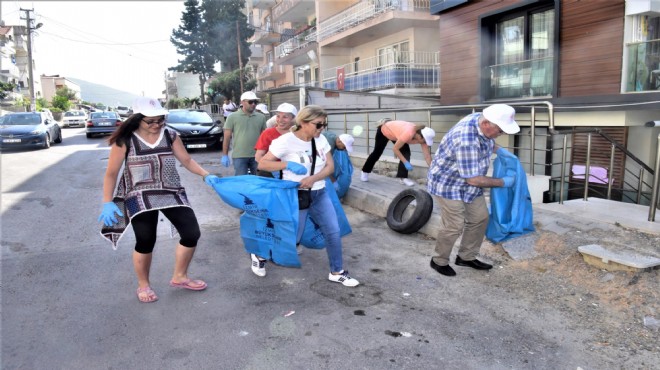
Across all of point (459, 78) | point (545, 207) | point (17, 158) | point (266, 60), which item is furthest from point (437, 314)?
point (266, 60)

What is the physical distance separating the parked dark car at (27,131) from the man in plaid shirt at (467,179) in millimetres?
15142

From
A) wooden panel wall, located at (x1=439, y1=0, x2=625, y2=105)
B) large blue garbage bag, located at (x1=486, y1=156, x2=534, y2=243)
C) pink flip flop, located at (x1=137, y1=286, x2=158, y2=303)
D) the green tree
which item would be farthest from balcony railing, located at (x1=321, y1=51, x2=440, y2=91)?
the green tree

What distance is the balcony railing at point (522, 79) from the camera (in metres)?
11.0

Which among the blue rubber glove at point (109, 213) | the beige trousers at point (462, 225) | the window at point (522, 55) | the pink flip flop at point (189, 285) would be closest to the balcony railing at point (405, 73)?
the window at point (522, 55)

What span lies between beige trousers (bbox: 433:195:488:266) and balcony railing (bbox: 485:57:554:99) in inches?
319

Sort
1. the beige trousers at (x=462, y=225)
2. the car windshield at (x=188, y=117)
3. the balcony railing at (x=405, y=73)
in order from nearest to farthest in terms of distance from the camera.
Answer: the beige trousers at (x=462, y=225) < the car windshield at (x=188, y=117) < the balcony railing at (x=405, y=73)

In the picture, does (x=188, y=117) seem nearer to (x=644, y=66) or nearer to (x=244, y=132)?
(x=244, y=132)

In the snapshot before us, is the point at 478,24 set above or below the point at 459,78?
above

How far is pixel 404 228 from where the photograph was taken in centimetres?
559

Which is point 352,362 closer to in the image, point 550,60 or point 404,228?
point 404,228

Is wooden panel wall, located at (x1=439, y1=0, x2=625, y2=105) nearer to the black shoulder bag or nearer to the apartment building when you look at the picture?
the apartment building

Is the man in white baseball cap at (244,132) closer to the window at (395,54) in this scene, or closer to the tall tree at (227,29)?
the window at (395,54)

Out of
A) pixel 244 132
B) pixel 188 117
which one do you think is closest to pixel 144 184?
pixel 244 132

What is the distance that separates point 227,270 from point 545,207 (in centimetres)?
399
